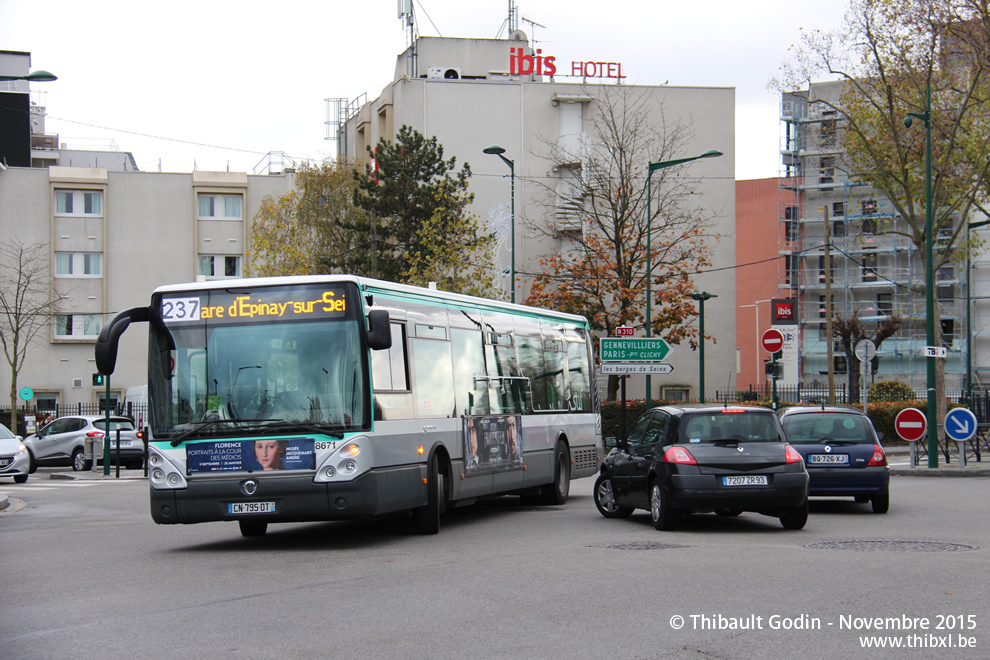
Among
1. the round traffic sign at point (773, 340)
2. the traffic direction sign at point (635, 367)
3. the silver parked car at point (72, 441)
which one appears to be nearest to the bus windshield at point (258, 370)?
the round traffic sign at point (773, 340)

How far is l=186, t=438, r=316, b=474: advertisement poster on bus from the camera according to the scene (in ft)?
41.3

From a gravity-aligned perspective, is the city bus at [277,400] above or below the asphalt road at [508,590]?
above

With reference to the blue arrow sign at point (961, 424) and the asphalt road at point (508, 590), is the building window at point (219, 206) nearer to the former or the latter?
the blue arrow sign at point (961, 424)

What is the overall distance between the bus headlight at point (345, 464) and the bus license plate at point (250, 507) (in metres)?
0.58

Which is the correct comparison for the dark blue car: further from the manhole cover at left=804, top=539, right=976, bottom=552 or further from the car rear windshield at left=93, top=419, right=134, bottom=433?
the car rear windshield at left=93, top=419, right=134, bottom=433

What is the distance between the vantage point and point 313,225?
54219mm

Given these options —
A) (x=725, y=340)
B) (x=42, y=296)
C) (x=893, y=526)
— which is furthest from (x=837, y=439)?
(x=42, y=296)

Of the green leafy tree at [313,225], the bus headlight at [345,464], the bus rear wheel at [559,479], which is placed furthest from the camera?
the green leafy tree at [313,225]

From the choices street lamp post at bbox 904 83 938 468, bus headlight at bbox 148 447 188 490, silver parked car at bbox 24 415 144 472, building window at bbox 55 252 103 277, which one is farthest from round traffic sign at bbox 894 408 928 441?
building window at bbox 55 252 103 277

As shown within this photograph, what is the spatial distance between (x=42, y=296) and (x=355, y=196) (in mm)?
21837

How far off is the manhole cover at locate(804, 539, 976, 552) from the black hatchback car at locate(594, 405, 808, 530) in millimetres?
1037

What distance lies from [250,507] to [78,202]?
5607 cm

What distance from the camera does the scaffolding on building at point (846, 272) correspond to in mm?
69312

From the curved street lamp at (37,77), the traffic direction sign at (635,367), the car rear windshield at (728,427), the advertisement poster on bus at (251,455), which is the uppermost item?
the curved street lamp at (37,77)
